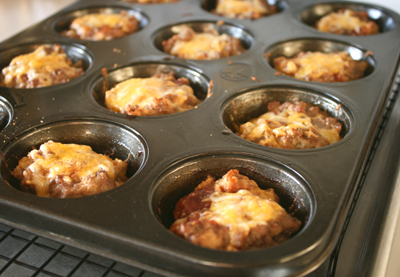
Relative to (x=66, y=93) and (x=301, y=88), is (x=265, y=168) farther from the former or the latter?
(x=66, y=93)

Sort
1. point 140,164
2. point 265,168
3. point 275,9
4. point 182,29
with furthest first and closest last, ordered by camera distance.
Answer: point 275,9 → point 182,29 → point 140,164 → point 265,168

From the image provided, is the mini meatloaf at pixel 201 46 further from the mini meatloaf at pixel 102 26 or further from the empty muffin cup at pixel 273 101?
the empty muffin cup at pixel 273 101

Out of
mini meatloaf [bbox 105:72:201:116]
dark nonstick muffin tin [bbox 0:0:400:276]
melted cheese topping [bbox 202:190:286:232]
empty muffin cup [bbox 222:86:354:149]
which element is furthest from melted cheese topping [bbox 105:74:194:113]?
melted cheese topping [bbox 202:190:286:232]

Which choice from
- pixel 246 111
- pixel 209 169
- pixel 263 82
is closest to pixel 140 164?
pixel 209 169

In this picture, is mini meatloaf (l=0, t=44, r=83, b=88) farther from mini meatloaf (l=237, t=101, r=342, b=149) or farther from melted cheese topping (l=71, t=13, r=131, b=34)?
mini meatloaf (l=237, t=101, r=342, b=149)

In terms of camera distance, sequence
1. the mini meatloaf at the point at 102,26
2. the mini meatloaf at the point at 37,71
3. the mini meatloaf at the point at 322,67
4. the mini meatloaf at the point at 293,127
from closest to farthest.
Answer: the mini meatloaf at the point at 293,127
the mini meatloaf at the point at 37,71
the mini meatloaf at the point at 322,67
the mini meatloaf at the point at 102,26

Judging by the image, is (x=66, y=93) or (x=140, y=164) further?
(x=66, y=93)

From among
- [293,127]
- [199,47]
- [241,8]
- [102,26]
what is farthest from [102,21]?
[293,127]

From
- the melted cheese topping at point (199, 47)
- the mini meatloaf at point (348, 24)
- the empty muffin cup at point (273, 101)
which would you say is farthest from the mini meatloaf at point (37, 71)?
the mini meatloaf at point (348, 24)
